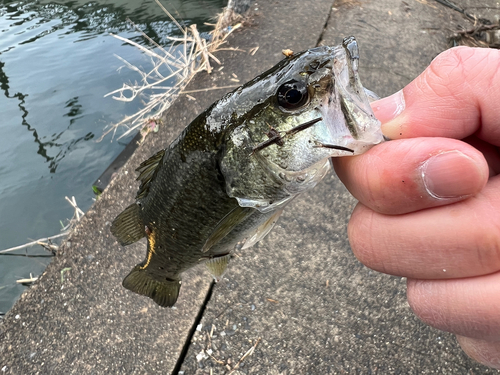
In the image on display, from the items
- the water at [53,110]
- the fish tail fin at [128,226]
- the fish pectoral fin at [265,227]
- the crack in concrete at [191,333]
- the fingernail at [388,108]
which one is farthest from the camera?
the water at [53,110]

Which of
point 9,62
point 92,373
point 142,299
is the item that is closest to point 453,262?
point 142,299

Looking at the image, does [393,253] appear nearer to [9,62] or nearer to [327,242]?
[327,242]

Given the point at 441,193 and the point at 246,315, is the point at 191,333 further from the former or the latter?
the point at 441,193

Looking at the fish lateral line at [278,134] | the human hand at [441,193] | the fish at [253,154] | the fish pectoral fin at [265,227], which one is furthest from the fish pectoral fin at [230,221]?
the human hand at [441,193]

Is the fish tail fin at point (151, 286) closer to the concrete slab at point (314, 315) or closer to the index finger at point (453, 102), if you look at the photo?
the concrete slab at point (314, 315)

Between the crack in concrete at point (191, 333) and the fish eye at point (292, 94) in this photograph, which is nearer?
the fish eye at point (292, 94)

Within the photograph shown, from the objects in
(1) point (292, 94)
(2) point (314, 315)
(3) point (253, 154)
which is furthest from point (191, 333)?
(1) point (292, 94)

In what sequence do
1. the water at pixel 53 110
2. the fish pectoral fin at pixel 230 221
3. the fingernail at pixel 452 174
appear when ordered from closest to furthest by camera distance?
the fingernail at pixel 452 174 < the fish pectoral fin at pixel 230 221 < the water at pixel 53 110
